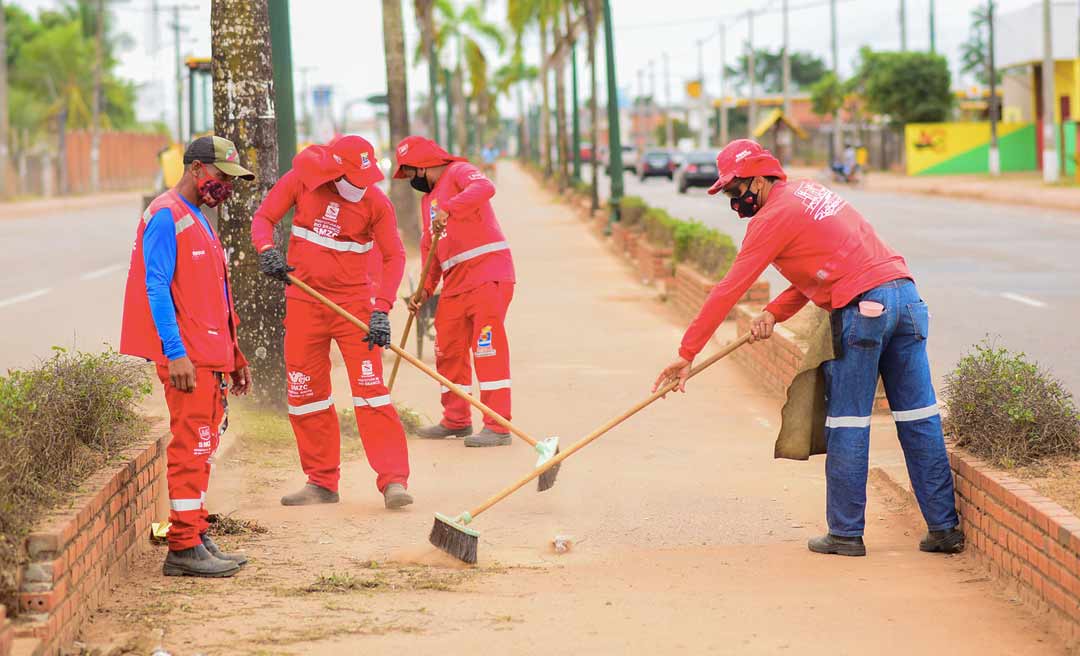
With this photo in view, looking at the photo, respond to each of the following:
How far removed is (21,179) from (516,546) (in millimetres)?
51854

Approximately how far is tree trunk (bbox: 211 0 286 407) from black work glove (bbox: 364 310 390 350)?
2466 mm

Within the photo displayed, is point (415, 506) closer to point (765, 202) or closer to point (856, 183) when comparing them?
point (765, 202)

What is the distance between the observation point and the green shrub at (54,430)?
4.88m

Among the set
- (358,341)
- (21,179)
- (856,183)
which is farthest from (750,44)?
(358,341)

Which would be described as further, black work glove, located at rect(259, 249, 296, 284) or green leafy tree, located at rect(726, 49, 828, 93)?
green leafy tree, located at rect(726, 49, 828, 93)

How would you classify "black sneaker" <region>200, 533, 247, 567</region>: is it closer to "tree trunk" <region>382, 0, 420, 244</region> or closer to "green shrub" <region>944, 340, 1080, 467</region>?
"green shrub" <region>944, 340, 1080, 467</region>

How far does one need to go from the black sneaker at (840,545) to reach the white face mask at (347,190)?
2.67 meters

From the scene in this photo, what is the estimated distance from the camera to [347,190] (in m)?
7.39

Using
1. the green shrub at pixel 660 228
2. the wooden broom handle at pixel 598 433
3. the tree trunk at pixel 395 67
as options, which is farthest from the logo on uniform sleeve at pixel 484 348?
the tree trunk at pixel 395 67

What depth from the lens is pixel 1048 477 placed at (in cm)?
576

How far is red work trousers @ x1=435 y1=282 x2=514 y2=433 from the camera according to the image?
912 centimetres

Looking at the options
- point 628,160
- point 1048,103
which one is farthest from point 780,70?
point 1048,103

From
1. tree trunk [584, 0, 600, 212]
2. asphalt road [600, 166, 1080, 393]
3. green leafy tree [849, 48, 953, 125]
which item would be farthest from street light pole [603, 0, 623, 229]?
green leafy tree [849, 48, 953, 125]

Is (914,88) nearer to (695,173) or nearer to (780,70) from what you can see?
(695,173)
